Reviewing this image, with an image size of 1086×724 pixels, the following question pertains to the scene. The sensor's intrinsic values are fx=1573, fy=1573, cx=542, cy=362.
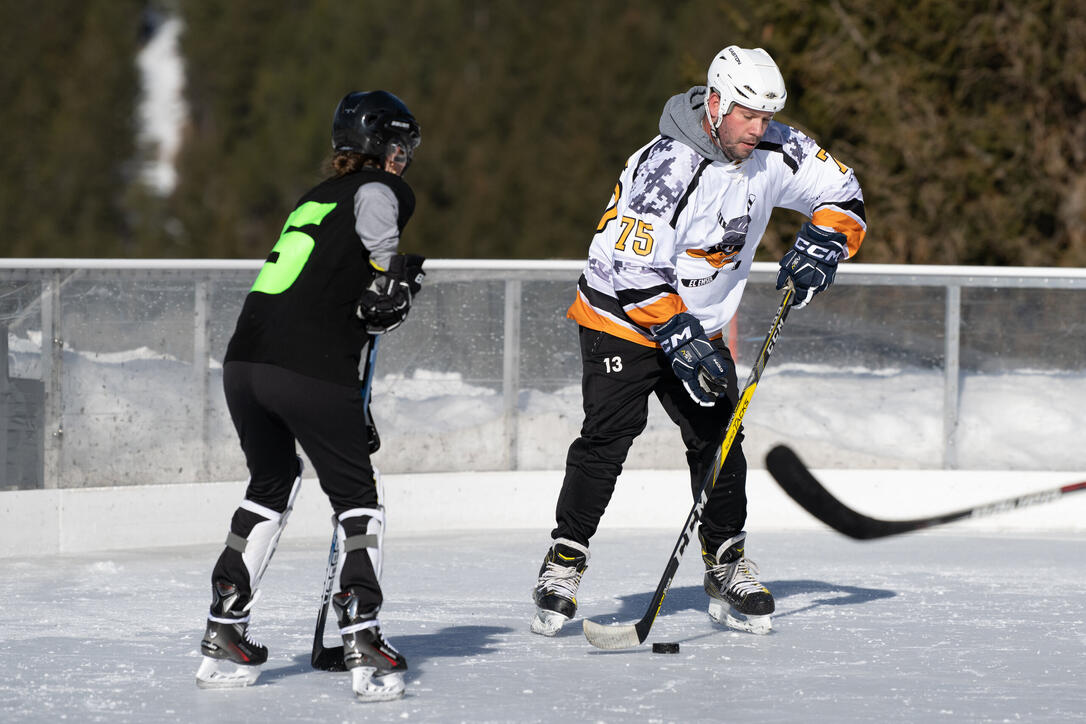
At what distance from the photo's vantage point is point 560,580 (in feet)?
12.8

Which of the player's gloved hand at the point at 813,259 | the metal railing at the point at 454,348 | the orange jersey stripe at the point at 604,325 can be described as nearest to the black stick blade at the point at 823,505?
the orange jersey stripe at the point at 604,325

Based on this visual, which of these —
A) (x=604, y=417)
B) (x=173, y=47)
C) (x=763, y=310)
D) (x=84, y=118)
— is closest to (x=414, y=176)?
(x=84, y=118)

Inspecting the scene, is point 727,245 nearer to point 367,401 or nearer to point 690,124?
point 690,124

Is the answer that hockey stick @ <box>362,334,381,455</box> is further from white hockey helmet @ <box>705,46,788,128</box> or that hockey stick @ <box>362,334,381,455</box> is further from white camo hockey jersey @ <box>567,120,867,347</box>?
white hockey helmet @ <box>705,46,788,128</box>

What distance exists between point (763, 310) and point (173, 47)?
134 ft

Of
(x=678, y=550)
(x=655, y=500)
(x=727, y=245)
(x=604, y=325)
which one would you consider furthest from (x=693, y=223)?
(x=655, y=500)

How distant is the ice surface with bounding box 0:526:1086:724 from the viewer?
324cm

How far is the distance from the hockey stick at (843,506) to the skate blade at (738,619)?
71 cm

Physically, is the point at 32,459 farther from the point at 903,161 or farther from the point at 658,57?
the point at 658,57

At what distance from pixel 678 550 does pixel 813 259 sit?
82 cm

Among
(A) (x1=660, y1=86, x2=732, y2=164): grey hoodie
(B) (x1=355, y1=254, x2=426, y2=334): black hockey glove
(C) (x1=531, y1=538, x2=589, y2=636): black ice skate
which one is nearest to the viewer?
(B) (x1=355, y1=254, x2=426, y2=334): black hockey glove

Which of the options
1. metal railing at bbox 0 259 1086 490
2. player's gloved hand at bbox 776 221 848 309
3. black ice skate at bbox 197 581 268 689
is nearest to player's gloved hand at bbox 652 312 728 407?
player's gloved hand at bbox 776 221 848 309

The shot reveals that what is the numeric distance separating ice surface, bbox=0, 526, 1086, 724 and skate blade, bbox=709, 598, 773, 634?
37 millimetres

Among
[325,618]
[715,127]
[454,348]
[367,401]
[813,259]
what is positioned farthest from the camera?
[454,348]
